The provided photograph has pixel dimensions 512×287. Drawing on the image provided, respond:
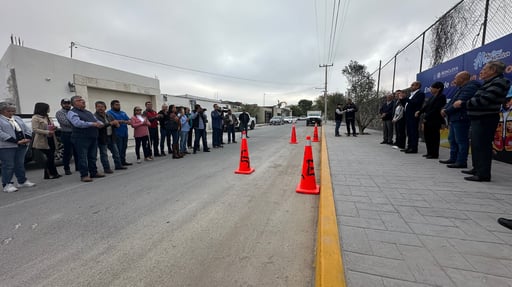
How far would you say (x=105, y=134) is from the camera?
526 centimetres

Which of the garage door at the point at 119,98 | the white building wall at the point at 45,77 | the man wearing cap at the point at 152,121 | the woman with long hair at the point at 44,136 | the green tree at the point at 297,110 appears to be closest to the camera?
the woman with long hair at the point at 44,136

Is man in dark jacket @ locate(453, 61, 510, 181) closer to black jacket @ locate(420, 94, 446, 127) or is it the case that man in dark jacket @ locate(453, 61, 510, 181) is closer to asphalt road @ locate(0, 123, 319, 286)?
black jacket @ locate(420, 94, 446, 127)

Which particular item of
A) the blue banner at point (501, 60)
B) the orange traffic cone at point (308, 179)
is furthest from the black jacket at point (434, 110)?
→ the orange traffic cone at point (308, 179)

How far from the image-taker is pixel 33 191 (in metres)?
4.06

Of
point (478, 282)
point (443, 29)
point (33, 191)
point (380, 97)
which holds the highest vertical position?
point (443, 29)

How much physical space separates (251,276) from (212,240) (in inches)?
27.3

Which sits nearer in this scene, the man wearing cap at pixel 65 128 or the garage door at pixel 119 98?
the man wearing cap at pixel 65 128

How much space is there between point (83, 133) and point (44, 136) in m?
0.96

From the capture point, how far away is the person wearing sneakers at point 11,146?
399 centimetres

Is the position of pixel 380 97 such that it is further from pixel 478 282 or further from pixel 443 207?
pixel 478 282

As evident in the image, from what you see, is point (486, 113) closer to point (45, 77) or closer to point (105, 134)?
point (105, 134)

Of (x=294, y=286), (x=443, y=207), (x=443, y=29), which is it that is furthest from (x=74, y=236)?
(x=443, y=29)

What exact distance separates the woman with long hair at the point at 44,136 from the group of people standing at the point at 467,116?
26.5 feet

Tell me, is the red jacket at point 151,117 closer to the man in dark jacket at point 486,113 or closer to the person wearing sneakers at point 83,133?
the person wearing sneakers at point 83,133
